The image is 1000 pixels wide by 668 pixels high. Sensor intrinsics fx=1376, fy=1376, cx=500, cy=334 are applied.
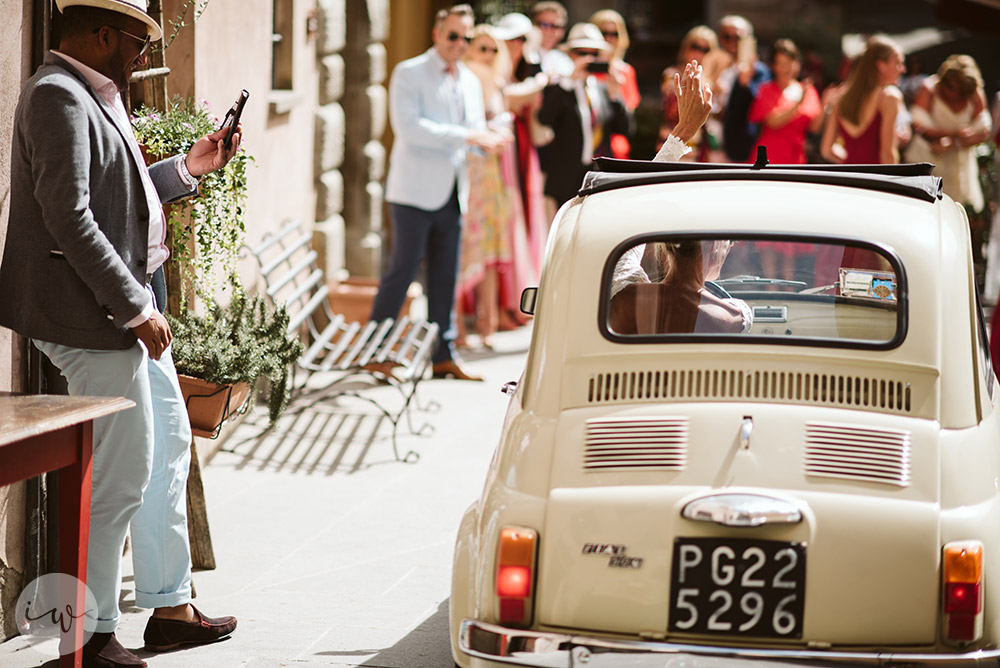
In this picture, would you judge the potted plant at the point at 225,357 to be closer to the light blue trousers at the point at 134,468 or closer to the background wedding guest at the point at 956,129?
the light blue trousers at the point at 134,468

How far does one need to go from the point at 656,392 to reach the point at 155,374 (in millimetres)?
1746

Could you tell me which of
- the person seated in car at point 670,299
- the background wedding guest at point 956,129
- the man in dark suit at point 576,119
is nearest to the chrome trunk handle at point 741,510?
the person seated in car at point 670,299

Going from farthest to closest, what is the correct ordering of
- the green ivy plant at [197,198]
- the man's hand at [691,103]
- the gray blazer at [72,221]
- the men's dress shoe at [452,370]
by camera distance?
the men's dress shoe at [452,370] → the man's hand at [691,103] → the green ivy plant at [197,198] → the gray blazer at [72,221]

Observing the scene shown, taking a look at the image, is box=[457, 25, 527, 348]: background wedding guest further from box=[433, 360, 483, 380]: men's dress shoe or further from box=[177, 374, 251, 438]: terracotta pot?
box=[177, 374, 251, 438]: terracotta pot

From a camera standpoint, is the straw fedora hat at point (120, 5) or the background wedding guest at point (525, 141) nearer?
the straw fedora hat at point (120, 5)

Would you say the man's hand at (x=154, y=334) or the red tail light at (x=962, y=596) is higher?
the man's hand at (x=154, y=334)

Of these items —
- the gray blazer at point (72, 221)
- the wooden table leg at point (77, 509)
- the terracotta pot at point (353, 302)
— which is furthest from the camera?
the terracotta pot at point (353, 302)

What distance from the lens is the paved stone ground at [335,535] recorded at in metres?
4.93

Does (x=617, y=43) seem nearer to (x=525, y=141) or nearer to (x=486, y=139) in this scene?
(x=525, y=141)

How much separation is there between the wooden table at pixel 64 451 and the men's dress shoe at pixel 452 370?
5675 mm

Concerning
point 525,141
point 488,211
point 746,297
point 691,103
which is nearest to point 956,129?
point 525,141

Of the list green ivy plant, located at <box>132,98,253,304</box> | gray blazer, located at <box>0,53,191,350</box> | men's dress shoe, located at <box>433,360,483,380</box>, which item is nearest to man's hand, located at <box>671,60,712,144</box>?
green ivy plant, located at <box>132,98,253,304</box>

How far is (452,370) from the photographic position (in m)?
9.88

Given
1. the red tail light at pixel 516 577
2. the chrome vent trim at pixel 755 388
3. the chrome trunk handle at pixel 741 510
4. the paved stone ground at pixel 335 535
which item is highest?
the chrome vent trim at pixel 755 388
